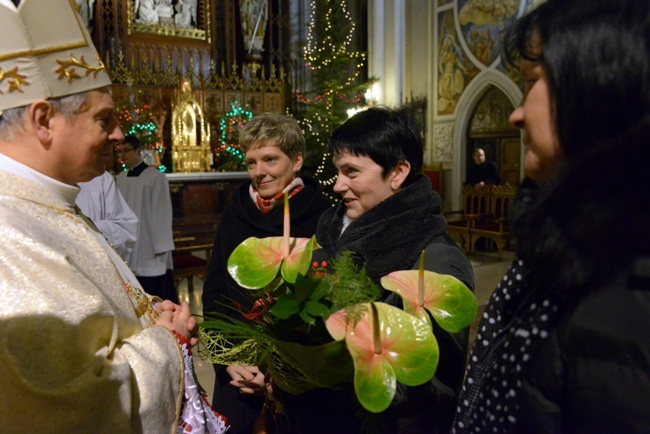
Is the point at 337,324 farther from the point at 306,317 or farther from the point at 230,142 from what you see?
the point at 230,142

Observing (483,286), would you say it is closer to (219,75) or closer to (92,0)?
(219,75)

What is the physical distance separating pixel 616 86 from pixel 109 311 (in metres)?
1.05

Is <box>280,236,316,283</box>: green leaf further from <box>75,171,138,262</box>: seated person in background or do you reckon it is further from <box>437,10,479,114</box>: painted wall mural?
<box>437,10,479,114</box>: painted wall mural

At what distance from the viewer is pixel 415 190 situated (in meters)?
1.53

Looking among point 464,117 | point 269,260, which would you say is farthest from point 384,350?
point 464,117

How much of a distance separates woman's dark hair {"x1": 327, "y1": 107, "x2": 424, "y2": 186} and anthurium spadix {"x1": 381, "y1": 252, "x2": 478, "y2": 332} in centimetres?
64

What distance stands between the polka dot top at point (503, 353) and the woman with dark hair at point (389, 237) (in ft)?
0.68

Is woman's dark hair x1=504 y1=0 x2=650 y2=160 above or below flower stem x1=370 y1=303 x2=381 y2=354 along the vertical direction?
above

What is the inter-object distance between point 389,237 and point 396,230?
0.10 ft

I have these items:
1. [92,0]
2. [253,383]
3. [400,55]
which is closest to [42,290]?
[253,383]

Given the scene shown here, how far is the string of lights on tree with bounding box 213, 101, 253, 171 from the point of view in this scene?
949 cm

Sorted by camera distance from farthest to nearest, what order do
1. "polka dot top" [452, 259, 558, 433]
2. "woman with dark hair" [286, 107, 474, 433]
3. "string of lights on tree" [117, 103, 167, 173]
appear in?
"string of lights on tree" [117, 103, 167, 173] < "woman with dark hair" [286, 107, 474, 433] < "polka dot top" [452, 259, 558, 433]

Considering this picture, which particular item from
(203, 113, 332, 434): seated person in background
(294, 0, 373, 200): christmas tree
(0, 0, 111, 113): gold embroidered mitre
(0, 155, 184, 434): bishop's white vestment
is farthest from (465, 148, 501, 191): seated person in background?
(0, 155, 184, 434): bishop's white vestment

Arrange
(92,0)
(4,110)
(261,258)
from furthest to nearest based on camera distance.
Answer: (92,0), (4,110), (261,258)
